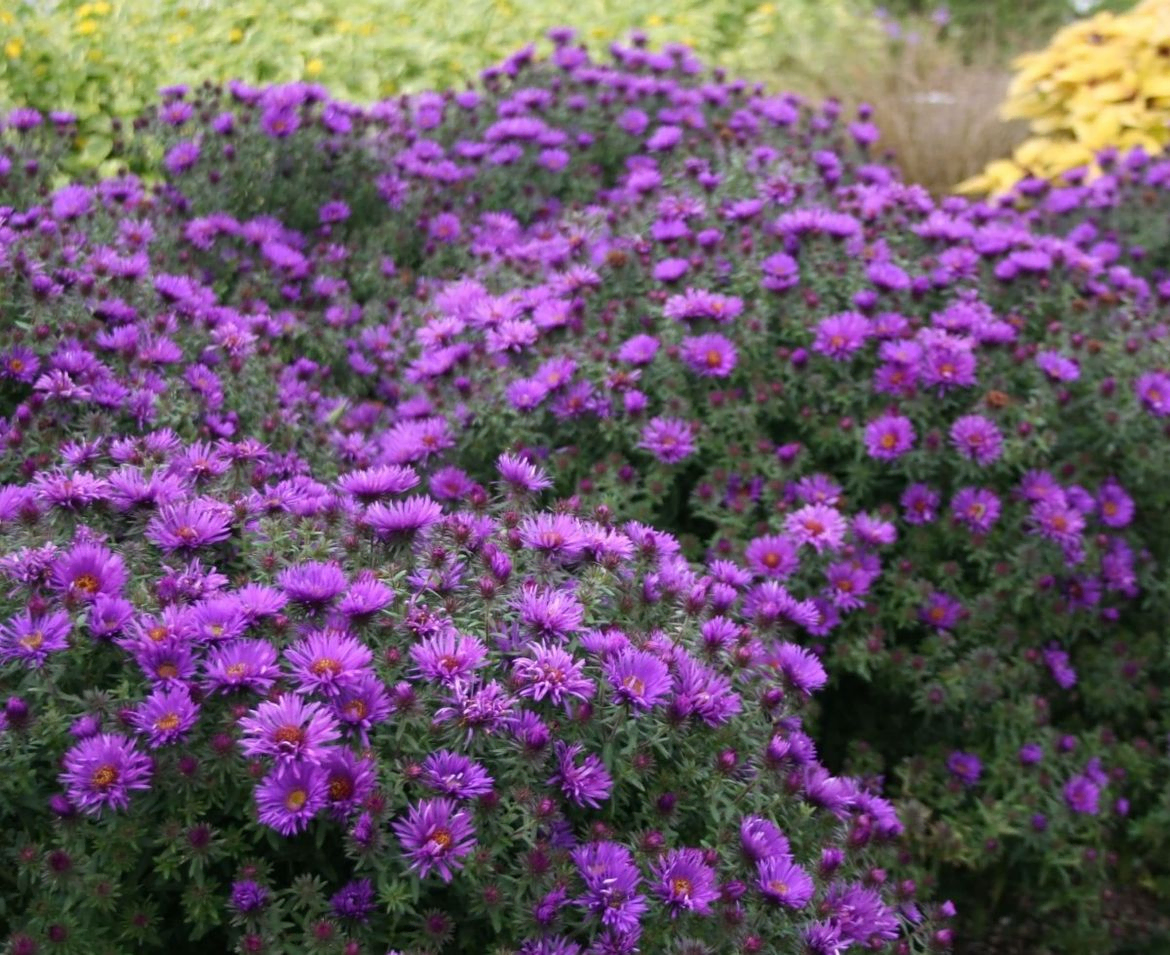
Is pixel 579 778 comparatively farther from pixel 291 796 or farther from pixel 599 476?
pixel 599 476

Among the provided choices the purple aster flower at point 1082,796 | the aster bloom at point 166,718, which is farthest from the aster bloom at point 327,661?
the purple aster flower at point 1082,796

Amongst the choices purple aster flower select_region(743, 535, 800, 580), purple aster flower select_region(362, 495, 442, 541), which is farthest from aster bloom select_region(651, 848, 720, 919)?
purple aster flower select_region(743, 535, 800, 580)

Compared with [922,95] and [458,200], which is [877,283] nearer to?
[458,200]

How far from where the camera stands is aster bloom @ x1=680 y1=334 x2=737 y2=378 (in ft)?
8.97

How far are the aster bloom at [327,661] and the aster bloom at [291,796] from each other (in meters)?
0.10

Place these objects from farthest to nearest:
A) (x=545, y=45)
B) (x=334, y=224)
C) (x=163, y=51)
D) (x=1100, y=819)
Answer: (x=545, y=45), (x=163, y=51), (x=334, y=224), (x=1100, y=819)

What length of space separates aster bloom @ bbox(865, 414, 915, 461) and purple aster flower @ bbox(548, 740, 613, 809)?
134cm

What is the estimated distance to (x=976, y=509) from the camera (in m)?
2.67

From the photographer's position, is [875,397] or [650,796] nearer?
[650,796]

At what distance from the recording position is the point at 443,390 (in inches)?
111

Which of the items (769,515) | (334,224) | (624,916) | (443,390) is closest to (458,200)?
(334,224)

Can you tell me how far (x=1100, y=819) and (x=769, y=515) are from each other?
960 millimetres

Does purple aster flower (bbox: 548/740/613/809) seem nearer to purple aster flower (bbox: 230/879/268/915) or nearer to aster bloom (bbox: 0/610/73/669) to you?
purple aster flower (bbox: 230/879/268/915)

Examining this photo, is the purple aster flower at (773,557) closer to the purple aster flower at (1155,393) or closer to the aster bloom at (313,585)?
the purple aster flower at (1155,393)
